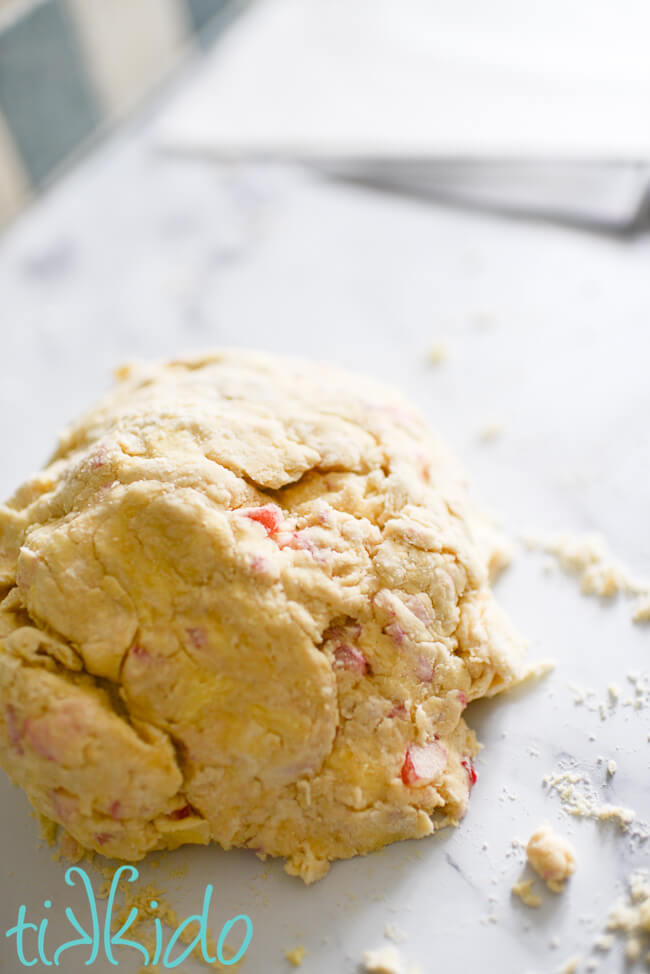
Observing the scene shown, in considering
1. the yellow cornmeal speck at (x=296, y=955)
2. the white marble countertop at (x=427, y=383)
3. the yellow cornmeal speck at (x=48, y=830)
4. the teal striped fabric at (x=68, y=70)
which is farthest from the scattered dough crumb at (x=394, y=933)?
the teal striped fabric at (x=68, y=70)

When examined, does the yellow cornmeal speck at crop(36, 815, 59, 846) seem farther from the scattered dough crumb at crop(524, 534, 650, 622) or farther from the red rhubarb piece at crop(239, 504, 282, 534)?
the scattered dough crumb at crop(524, 534, 650, 622)

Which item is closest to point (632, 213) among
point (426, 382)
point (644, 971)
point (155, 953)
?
point (426, 382)

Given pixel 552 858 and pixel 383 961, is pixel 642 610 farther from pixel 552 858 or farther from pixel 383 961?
pixel 383 961

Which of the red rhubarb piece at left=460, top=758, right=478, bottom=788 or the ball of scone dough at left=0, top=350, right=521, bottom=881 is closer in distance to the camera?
the ball of scone dough at left=0, top=350, right=521, bottom=881

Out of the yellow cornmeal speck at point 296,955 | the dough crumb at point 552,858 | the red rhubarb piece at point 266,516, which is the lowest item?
the dough crumb at point 552,858

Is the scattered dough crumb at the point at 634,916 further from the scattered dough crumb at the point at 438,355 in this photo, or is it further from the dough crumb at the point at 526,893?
the scattered dough crumb at the point at 438,355

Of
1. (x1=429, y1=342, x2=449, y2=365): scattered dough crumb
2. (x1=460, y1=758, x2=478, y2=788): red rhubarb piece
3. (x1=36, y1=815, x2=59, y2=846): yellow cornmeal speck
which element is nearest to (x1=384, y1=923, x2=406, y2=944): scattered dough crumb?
(x1=460, y1=758, x2=478, y2=788): red rhubarb piece

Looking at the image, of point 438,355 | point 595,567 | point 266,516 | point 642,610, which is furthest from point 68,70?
point 642,610
